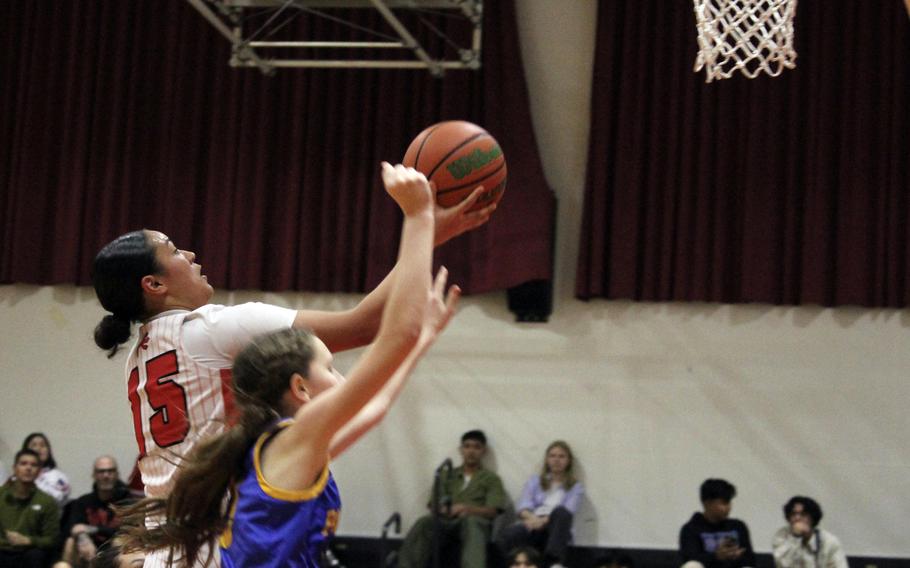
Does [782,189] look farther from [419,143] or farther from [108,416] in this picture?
[419,143]

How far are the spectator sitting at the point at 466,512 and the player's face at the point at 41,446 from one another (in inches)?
125

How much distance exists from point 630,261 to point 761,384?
1.51m

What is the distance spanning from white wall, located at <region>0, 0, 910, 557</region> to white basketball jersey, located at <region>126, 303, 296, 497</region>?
23.4ft

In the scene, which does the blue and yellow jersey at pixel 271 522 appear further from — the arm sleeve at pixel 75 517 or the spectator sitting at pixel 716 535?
the arm sleeve at pixel 75 517

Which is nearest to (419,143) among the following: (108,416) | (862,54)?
(862,54)

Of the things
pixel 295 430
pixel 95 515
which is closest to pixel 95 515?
pixel 95 515

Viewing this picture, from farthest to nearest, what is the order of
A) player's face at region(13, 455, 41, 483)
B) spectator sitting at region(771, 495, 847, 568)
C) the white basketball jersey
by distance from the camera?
player's face at region(13, 455, 41, 483), spectator sitting at region(771, 495, 847, 568), the white basketball jersey

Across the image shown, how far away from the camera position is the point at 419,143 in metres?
3.66

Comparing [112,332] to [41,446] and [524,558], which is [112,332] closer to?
[524,558]

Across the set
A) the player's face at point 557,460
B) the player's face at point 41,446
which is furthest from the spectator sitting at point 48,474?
the player's face at point 557,460

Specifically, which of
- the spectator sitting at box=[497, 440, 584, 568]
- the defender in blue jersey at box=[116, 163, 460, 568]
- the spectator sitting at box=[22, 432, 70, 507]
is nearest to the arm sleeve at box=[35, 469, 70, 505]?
the spectator sitting at box=[22, 432, 70, 507]

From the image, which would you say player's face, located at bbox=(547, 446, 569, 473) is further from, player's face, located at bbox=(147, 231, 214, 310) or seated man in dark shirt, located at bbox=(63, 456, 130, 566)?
player's face, located at bbox=(147, 231, 214, 310)

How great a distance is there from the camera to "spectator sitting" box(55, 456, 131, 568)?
30.2 feet

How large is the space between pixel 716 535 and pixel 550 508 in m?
1.38
